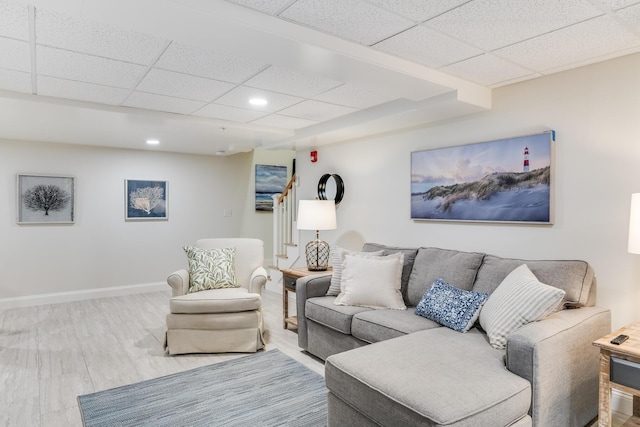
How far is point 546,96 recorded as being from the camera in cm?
277

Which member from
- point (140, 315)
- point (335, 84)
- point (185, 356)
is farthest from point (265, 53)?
point (140, 315)

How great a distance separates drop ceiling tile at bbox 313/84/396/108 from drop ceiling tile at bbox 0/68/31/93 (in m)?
2.15

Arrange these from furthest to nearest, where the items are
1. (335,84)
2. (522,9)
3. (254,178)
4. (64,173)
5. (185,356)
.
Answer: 1. (254,178)
2. (64,173)
3. (185,356)
4. (335,84)
5. (522,9)

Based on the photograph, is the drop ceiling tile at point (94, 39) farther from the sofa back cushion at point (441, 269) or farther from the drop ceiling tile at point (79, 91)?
the sofa back cushion at point (441, 269)

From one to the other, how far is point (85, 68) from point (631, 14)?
3175 mm

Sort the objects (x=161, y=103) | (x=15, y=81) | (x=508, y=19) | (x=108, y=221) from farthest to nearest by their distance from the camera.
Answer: (x=108, y=221), (x=161, y=103), (x=15, y=81), (x=508, y=19)

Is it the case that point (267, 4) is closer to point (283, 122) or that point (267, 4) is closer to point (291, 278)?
point (283, 122)

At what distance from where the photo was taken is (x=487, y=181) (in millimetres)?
3055

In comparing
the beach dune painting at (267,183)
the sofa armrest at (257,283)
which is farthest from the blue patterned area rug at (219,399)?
the beach dune painting at (267,183)

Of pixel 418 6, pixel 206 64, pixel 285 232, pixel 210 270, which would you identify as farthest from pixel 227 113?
pixel 418 6

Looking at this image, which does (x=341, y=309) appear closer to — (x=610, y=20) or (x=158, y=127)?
(x=610, y=20)

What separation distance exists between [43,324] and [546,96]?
5264mm

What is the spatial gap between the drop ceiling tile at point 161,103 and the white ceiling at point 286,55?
2cm

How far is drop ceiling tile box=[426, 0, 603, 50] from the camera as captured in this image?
1816mm
